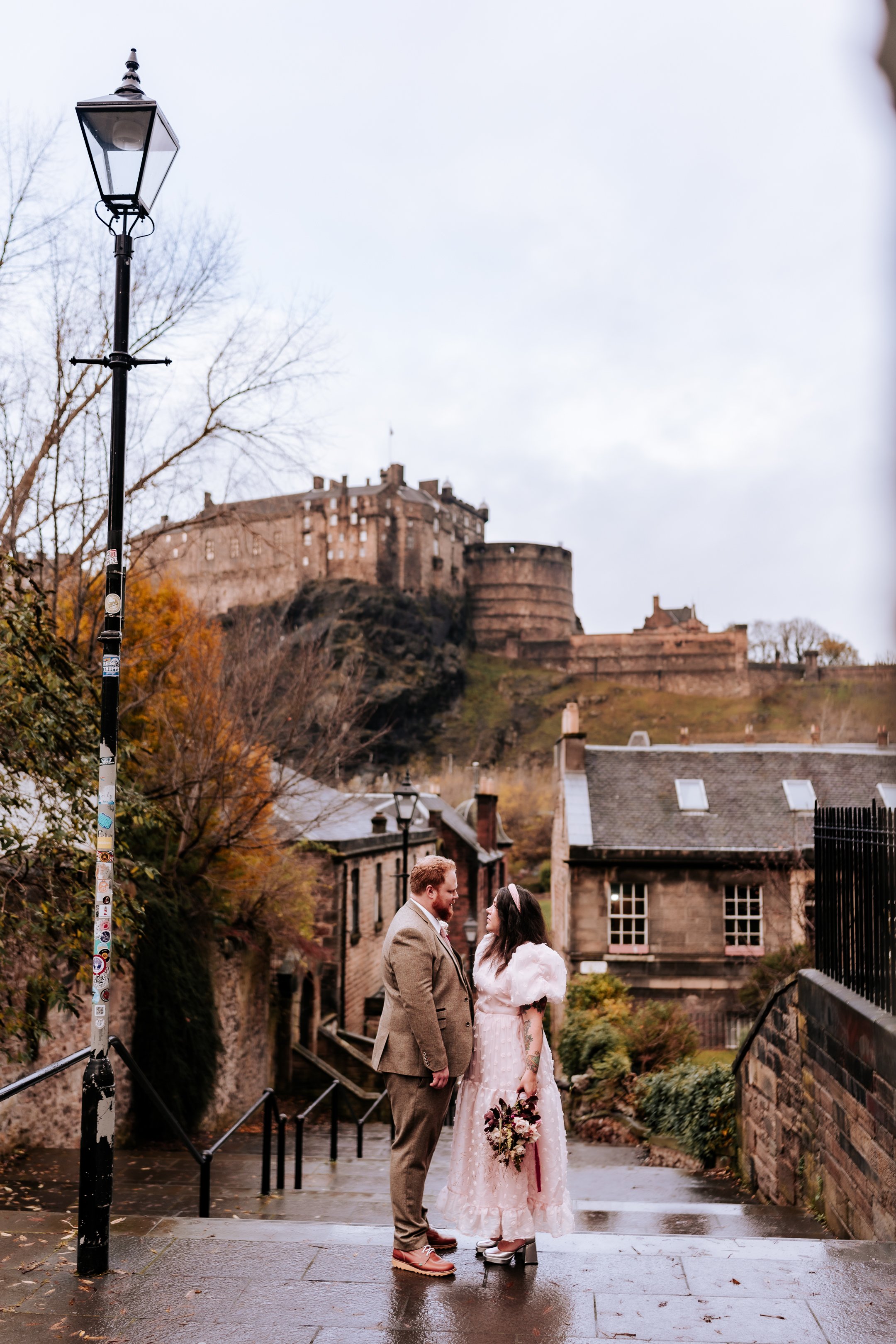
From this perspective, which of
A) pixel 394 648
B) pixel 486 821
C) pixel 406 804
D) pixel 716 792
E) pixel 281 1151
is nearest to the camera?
pixel 281 1151

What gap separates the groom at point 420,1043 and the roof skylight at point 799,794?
62.8 feet

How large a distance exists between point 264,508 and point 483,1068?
267 feet

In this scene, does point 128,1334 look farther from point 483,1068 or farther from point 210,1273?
point 483,1068

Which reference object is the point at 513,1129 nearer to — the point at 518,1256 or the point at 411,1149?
the point at 411,1149

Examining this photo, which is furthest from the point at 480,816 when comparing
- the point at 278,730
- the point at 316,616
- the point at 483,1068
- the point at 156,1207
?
the point at 316,616

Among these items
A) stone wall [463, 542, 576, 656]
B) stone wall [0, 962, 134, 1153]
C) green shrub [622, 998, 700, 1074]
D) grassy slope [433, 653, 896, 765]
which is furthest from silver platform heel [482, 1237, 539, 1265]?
stone wall [463, 542, 576, 656]

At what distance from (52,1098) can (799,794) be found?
56.6 feet

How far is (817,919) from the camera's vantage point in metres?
7.30

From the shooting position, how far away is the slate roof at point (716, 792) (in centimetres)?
2148

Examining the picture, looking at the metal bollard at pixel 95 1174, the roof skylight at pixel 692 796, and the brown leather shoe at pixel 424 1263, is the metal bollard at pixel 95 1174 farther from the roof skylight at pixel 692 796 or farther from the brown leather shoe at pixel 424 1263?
the roof skylight at pixel 692 796

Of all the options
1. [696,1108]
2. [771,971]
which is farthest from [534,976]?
[771,971]

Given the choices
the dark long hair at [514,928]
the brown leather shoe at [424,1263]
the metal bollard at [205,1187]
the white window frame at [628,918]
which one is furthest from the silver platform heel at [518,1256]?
the white window frame at [628,918]

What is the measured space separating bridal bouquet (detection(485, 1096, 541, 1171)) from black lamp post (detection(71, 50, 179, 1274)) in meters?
1.58

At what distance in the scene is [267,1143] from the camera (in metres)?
8.09
